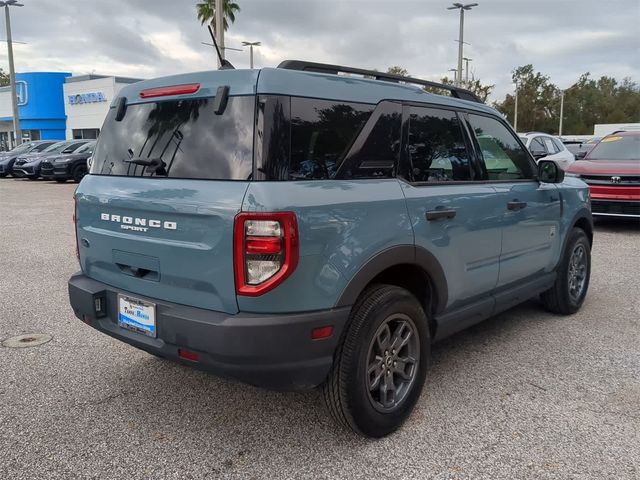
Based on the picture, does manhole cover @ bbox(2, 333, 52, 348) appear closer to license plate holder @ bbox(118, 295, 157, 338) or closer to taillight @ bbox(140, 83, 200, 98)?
license plate holder @ bbox(118, 295, 157, 338)

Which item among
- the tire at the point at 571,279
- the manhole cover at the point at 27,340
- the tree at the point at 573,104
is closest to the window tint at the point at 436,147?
the tire at the point at 571,279

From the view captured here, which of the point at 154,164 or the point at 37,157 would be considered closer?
the point at 154,164

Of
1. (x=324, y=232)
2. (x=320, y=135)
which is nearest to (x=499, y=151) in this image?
(x=320, y=135)

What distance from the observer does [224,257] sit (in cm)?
257

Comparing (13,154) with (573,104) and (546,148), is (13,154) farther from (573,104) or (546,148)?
(573,104)

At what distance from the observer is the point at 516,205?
410 centimetres

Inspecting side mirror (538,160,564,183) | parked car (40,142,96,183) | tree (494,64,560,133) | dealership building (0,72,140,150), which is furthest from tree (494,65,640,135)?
side mirror (538,160,564,183)

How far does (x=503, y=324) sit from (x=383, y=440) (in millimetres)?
2395

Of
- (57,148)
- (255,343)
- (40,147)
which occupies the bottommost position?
(255,343)

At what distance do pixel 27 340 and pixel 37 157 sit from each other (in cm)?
2078

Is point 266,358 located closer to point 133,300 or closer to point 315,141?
point 133,300

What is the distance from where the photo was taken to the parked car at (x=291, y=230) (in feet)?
8.41

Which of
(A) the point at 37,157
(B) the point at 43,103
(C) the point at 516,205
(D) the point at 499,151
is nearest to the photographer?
(C) the point at 516,205

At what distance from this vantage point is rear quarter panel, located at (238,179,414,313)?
2535 millimetres
